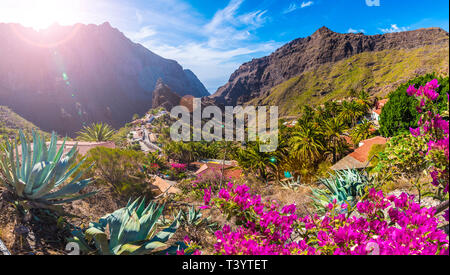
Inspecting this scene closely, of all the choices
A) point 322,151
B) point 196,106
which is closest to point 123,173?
→ point 322,151

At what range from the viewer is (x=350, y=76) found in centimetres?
13638

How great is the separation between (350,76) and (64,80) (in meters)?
193

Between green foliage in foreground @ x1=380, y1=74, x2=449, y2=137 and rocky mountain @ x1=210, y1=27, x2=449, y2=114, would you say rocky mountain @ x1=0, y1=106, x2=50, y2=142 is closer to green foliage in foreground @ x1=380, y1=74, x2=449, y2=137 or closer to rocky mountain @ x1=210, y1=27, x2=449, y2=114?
green foliage in foreground @ x1=380, y1=74, x2=449, y2=137

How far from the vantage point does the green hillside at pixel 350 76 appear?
11150 cm

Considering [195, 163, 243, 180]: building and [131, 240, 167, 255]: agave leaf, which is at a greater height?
[131, 240, 167, 255]: agave leaf

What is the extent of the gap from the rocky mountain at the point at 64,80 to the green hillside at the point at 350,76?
117133mm

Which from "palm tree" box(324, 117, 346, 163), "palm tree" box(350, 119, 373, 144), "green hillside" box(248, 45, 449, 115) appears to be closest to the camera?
"palm tree" box(324, 117, 346, 163)

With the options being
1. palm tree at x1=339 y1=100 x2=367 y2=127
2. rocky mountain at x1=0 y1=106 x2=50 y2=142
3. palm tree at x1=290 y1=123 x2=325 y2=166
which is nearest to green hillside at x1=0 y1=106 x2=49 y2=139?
rocky mountain at x1=0 y1=106 x2=50 y2=142

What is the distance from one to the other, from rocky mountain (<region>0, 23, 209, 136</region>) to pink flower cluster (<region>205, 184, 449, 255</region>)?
452 ft

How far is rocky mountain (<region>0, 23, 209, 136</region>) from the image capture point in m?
127

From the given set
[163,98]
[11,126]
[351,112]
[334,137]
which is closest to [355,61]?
[163,98]

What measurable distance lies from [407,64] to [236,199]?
153716 mm

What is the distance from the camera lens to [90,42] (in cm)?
18600

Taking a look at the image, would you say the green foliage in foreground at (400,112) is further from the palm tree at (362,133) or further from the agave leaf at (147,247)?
the agave leaf at (147,247)
